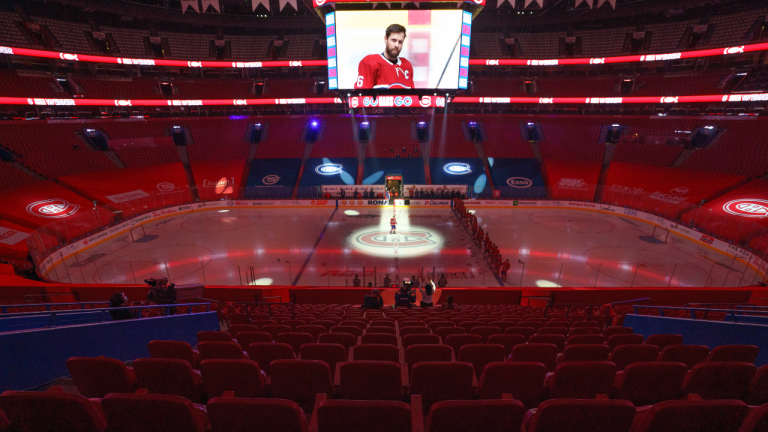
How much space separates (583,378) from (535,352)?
50.1 inches

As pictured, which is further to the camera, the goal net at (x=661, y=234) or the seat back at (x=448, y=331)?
the goal net at (x=661, y=234)

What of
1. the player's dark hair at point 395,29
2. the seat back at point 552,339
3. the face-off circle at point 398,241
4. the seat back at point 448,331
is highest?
the player's dark hair at point 395,29

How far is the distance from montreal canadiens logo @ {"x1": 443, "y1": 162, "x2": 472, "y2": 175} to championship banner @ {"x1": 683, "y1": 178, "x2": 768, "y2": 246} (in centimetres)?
1698

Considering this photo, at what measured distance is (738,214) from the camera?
22828mm

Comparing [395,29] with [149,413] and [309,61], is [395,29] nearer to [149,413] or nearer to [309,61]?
[309,61]

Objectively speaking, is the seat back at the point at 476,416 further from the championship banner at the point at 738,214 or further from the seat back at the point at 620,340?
the championship banner at the point at 738,214

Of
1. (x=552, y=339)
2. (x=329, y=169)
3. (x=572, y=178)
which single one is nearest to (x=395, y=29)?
(x=329, y=169)

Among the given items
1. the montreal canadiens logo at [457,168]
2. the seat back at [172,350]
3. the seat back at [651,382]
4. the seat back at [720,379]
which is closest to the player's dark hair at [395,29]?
the montreal canadiens logo at [457,168]

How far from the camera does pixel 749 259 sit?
19062mm

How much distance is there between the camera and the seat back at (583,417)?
215 centimetres

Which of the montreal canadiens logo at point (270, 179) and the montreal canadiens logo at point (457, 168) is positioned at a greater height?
the montreal canadiens logo at point (457, 168)

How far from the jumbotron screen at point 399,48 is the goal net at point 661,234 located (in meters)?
16.2

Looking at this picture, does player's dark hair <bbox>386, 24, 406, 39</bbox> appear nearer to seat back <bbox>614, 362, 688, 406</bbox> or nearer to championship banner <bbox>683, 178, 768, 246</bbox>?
seat back <bbox>614, 362, 688, 406</bbox>

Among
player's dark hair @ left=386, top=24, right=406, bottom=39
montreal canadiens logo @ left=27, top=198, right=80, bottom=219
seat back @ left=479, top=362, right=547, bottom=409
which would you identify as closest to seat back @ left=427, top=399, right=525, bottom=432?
seat back @ left=479, top=362, right=547, bottom=409
